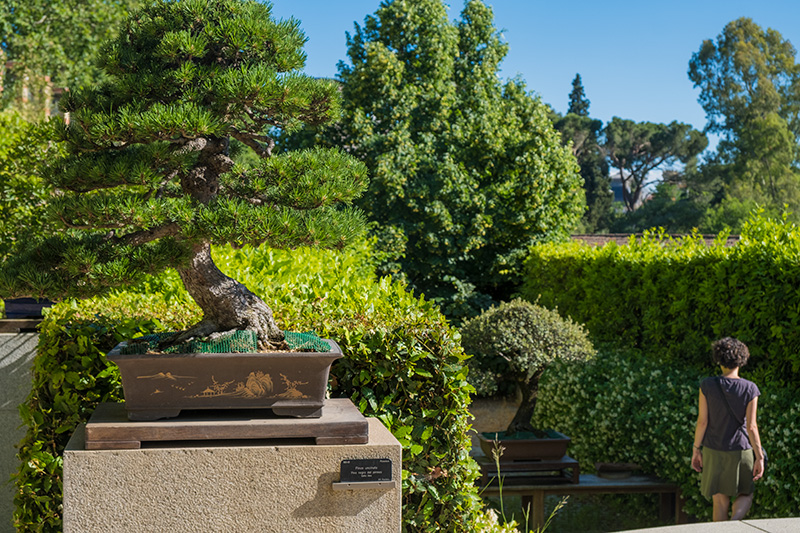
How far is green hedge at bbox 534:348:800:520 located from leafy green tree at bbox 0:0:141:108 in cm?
1698

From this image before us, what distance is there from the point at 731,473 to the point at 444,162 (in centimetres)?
1054

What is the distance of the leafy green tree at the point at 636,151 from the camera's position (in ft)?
164

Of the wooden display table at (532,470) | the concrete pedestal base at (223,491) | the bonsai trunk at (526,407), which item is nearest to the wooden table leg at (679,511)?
the wooden display table at (532,470)

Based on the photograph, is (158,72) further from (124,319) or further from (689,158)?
(689,158)

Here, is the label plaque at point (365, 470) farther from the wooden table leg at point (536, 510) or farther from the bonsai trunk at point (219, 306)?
the wooden table leg at point (536, 510)

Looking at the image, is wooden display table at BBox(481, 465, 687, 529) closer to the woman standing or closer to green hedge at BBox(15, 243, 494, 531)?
the woman standing

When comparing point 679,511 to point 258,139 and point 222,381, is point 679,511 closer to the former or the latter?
point 222,381

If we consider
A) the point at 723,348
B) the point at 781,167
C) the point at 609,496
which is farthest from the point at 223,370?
the point at 781,167

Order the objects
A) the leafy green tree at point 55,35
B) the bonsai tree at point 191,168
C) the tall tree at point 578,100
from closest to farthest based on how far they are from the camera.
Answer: the bonsai tree at point 191,168 < the leafy green tree at point 55,35 < the tall tree at point 578,100

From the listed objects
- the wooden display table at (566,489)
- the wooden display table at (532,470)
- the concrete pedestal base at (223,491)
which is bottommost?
the wooden display table at (566,489)

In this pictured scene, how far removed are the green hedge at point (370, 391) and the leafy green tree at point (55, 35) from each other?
60.6 feet

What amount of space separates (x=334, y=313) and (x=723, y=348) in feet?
10.9

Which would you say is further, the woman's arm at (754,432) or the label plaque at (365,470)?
the woman's arm at (754,432)

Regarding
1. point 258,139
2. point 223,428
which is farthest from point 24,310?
point 223,428
